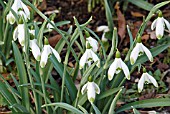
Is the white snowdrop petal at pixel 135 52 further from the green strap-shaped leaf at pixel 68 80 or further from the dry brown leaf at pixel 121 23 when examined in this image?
the dry brown leaf at pixel 121 23

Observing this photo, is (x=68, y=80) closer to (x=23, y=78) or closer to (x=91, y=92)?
(x=23, y=78)

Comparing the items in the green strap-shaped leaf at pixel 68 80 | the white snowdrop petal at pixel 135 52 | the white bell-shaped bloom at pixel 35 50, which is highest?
the white bell-shaped bloom at pixel 35 50

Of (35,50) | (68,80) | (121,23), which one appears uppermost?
(35,50)

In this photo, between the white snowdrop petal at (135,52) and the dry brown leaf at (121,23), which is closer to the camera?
the white snowdrop petal at (135,52)

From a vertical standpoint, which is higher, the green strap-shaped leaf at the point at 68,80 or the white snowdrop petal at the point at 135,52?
the white snowdrop petal at the point at 135,52

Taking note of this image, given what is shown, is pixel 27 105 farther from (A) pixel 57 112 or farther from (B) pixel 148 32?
(B) pixel 148 32

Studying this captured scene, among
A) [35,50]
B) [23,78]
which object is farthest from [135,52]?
[23,78]

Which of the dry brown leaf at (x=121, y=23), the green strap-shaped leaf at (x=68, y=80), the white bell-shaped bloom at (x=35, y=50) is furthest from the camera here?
the dry brown leaf at (x=121, y=23)

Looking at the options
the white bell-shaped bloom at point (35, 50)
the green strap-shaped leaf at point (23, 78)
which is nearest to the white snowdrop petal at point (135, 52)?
the white bell-shaped bloom at point (35, 50)

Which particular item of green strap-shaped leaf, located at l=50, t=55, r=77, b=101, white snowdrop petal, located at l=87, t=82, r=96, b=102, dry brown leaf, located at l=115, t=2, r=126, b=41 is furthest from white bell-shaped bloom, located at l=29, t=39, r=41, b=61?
dry brown leaf, located at l=115, t=2, r=126, b=41

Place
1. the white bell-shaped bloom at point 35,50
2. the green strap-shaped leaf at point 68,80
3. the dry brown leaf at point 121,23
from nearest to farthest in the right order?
the white bell-shaped bloom at point 35,50 → the green strap-shaped leaf at point 68,80 → the dry brown leaf at point 121,23

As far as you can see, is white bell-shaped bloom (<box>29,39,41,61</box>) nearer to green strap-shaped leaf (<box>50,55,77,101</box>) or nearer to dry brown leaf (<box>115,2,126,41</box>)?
green strap-shaped leaf (<box>50,55,77,101</box>)
